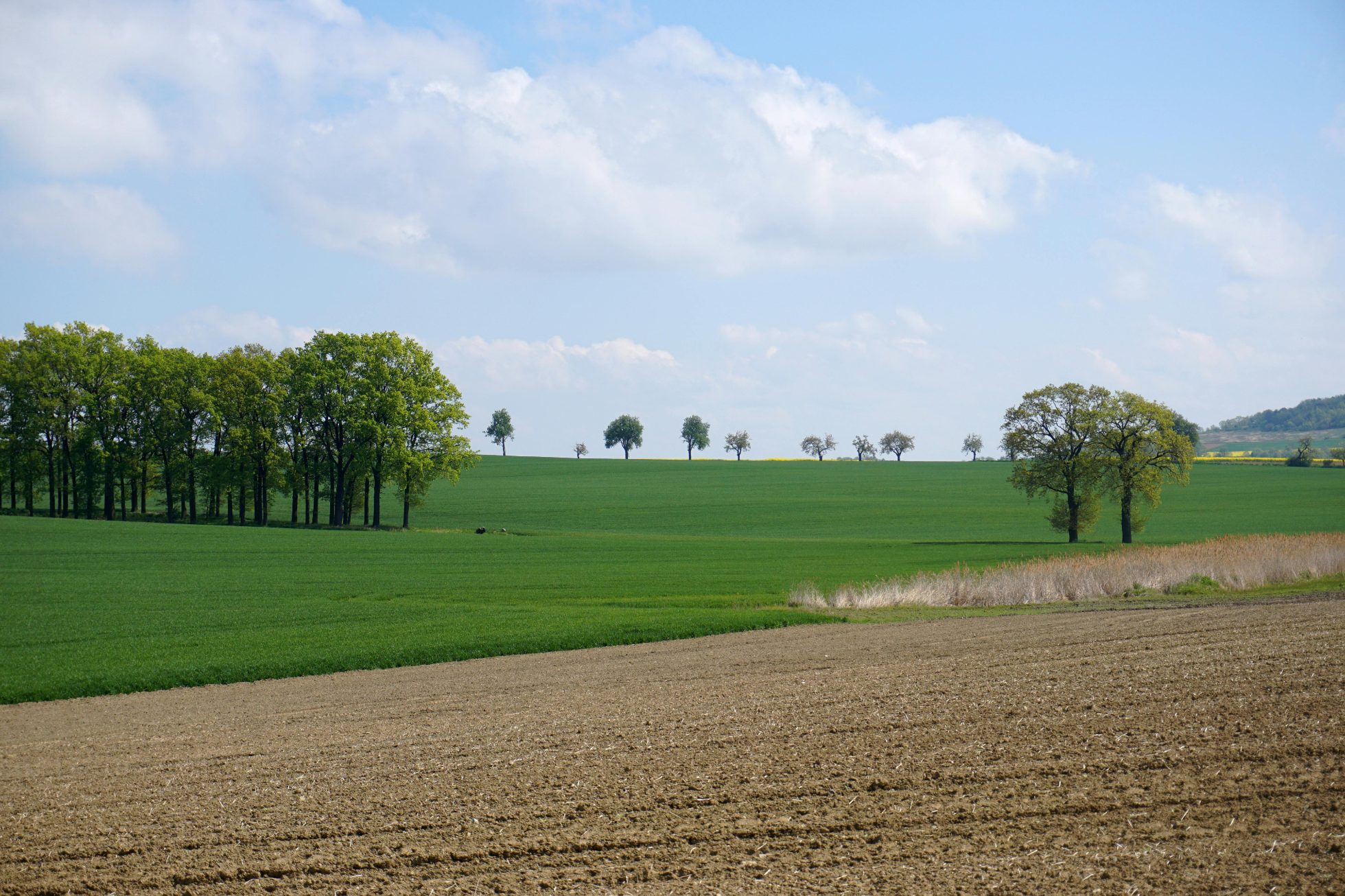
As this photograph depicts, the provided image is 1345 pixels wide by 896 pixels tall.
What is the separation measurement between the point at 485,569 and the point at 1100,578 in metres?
24.8

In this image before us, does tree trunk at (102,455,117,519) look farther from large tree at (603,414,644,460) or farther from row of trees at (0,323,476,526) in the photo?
large tree at (603,414,644,460)

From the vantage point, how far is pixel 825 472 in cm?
12950

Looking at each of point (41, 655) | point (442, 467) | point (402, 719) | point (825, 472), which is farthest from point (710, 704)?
point (825, 472)

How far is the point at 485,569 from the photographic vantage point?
4384 cm

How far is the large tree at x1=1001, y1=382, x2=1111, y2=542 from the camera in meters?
62.4

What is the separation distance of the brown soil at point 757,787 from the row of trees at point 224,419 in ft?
191

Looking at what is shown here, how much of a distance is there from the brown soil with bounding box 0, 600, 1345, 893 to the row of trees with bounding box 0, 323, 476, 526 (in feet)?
191

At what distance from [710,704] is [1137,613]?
14.8m

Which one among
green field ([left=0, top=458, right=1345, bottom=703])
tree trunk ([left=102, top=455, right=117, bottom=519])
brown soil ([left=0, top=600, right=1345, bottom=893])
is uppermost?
tree trunk ([left=102, top=455, right=117, bottom=519])

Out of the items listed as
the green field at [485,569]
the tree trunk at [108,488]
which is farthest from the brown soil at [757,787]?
the tree trunk at [108,488]

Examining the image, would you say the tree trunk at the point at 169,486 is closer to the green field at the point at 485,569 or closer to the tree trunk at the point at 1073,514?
the green field at the point at 485,569

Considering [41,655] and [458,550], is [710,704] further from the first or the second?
[458,550]

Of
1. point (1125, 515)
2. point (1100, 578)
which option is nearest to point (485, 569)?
point (1100, 578)

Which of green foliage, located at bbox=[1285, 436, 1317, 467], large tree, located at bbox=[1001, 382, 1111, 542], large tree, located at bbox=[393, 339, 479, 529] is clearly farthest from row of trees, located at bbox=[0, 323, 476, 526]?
green foliage, located at bbox=[1285, 436, 1317, 467]
